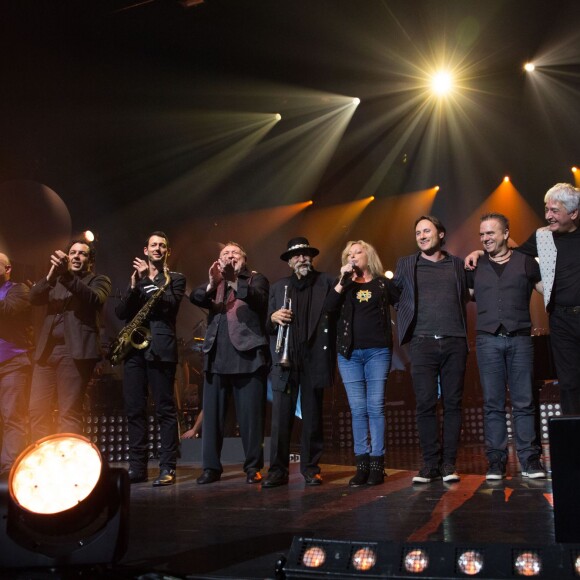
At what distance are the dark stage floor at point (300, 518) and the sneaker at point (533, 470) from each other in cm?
12

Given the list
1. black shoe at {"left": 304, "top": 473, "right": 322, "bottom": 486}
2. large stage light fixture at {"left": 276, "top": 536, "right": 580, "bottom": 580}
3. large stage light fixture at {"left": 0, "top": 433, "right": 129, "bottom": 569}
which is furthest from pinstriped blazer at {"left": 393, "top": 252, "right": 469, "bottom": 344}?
large stage light fixture at {"left": 0, "top": 433, "right": 129, "bottom": 569}

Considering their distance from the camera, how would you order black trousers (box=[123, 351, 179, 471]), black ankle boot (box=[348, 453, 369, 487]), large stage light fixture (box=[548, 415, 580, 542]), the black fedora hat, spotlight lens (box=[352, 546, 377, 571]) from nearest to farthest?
spotlight lens (box=[352, 546, 377, 571])
large stage light fixture (box=[548, 415, 580, 542])
black ankle boot (box=[348, 453, 369, 487])
the black fedora hat
black trousers (box=[123, 351, 179, 471])

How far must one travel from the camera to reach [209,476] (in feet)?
16.0

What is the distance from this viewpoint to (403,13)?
30.5 feet

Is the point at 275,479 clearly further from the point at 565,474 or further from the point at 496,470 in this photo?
the point at 565,474

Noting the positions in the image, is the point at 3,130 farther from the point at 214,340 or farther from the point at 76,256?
the point at 214,340

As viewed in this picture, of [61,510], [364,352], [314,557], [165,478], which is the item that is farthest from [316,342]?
[61,510]

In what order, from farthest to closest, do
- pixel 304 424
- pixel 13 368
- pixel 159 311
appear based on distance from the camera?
pixel 13 368
pixel 159 311
pixel 304 424

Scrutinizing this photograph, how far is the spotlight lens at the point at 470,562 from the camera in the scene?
1.83 metres

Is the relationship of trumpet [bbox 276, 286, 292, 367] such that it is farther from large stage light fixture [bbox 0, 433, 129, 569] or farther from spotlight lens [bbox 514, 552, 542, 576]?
spotlight lens [bbox 514, 552, 542, 576]

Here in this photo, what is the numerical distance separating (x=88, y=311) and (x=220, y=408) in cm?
132

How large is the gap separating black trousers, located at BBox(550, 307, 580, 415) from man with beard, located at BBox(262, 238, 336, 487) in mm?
1586

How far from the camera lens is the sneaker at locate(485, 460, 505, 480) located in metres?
4.44

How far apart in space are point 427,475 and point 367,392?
713 mm
